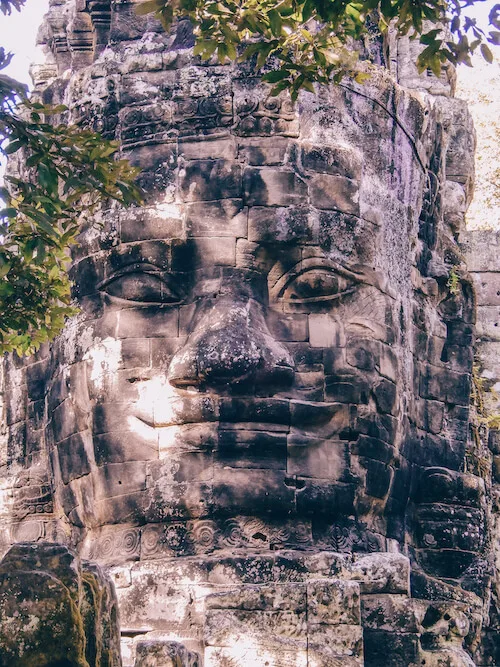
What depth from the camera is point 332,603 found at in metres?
14.9

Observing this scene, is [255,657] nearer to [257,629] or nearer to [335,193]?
[257,629]

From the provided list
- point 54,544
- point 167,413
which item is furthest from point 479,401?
point 54,544

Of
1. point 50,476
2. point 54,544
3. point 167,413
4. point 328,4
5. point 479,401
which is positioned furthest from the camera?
point 479,401

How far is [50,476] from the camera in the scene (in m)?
18.6

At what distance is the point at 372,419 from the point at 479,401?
3.10 m

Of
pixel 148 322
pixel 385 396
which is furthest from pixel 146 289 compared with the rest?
pixel 385 396

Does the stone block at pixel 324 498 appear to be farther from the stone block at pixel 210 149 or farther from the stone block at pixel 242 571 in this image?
the stone block at pixel 210 149

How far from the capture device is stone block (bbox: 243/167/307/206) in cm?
1784

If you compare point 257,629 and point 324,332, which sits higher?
point 324,332

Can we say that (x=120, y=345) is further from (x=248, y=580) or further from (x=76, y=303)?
(x=248, y=580)

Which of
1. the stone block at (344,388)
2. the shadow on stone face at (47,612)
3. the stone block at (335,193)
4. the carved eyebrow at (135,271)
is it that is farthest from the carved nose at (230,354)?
the shadow on stone face at (47,612)

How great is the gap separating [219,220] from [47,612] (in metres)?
7.07

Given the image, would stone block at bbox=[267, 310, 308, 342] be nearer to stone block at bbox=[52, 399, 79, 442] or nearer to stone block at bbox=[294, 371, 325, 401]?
stone block at bbox=[294, 371, 325, 401]

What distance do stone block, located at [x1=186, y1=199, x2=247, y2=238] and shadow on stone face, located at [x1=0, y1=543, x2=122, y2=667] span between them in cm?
653
